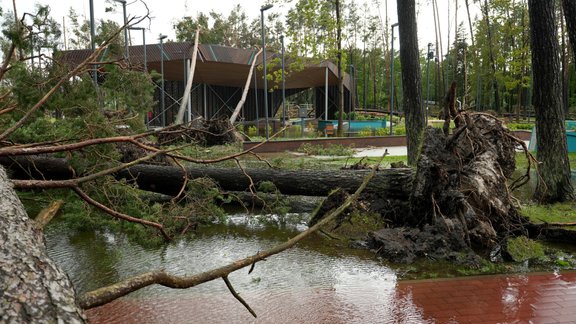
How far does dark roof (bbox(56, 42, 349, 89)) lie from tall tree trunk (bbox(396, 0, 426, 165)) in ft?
35.9

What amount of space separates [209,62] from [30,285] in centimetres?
2463

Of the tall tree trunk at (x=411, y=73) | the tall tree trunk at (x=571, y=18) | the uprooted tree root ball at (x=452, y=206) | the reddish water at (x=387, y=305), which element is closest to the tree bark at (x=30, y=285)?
the reddish water at (x=387, y=305)

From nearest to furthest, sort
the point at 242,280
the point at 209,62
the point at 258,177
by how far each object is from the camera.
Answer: the point at 242,280
the point at 258,177
the point at 209,62

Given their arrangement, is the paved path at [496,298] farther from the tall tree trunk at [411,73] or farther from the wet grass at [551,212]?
the tall tree trunk at [411,73]

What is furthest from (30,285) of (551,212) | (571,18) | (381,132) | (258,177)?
(381,132)

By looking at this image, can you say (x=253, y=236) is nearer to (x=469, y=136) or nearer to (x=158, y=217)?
(x=158, y=217)

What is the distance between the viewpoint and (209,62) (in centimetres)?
2544

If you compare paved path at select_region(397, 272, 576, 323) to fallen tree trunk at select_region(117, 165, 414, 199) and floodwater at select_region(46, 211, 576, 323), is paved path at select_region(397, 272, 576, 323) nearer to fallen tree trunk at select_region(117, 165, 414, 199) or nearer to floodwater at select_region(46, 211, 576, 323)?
floodwater at select_region(46, 211, 576, 323)

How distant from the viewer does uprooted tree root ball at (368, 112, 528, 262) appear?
5.61 m

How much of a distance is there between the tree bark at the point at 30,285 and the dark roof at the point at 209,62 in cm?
1722

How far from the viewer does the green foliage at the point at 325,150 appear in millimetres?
17020

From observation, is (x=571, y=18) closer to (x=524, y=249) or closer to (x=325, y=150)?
(x=524, y=249)

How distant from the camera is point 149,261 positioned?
555 cm

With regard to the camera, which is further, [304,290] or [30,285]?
[304,290]
